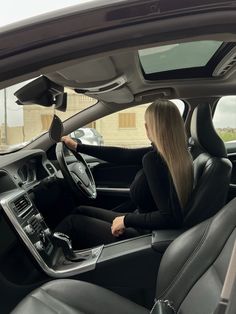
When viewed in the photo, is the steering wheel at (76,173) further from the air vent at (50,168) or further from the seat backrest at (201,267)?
the seat backrest at (201,267)

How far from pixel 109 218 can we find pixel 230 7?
207cm

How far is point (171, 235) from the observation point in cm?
207

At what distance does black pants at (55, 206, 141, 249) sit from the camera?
100 inches

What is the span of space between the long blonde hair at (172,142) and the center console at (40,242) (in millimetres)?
482

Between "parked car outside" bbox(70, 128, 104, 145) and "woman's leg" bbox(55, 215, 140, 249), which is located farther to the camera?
"parked car outside" bbox(70, 128, 104, 145)

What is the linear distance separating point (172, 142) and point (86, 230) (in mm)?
762

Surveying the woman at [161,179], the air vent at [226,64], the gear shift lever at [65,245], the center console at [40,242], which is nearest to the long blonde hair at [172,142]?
the woman at [161,179]


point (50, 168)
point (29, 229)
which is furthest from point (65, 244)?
point (50, 168)

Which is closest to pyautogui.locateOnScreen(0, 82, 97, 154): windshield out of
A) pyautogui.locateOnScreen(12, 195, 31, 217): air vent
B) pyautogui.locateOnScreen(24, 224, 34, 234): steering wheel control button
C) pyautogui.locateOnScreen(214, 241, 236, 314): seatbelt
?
pyautogui.locateOnScreen(12, 195, 31, 217): air vent

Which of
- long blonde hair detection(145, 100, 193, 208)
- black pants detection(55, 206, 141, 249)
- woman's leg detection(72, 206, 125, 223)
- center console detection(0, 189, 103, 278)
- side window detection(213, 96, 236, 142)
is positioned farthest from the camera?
side window detection(213, 96, 236, 142)

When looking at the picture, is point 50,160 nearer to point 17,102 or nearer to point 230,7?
point 17,102

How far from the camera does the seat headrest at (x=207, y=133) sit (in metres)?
2.38

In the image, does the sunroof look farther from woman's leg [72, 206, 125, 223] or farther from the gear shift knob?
the gear shift knob

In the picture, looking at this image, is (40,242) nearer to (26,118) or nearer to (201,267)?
(26,118)
